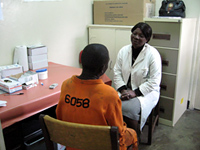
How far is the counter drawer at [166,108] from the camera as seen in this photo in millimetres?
2516

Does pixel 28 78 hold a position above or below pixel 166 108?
A: above

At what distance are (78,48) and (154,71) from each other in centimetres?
139

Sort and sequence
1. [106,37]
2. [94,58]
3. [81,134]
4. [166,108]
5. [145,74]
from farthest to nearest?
1. [106,37]
2. [166,108]
3. [145,74]
4. [94,58]
5. [81,134]

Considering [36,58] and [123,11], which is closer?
[36,58]

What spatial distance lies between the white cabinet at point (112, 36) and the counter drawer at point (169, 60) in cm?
51

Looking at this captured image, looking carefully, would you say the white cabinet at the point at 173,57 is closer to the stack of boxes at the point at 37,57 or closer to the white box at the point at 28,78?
the stack of boxes at the point at 37,57

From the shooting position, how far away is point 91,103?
107 centimetres

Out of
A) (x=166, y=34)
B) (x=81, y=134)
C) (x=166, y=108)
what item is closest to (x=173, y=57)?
(x=166, y=34)

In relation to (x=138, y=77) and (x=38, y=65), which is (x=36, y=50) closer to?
(x=38, y=65)

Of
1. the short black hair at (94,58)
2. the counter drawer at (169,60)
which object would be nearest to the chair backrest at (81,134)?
the short black hair at (94,58)

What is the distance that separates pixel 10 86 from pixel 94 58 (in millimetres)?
865

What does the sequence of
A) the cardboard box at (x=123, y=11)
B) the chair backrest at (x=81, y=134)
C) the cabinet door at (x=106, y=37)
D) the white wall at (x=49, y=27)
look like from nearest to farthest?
the chair backrest at (x=81, y=134)
the white wall at (x=49, y=27)
the cardboard box at (x=123, y=11)
the cabinet door at (x=106, y=37)

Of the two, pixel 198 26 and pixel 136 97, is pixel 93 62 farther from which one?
pixel 198 26

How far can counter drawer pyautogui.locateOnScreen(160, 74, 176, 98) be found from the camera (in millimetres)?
2416
